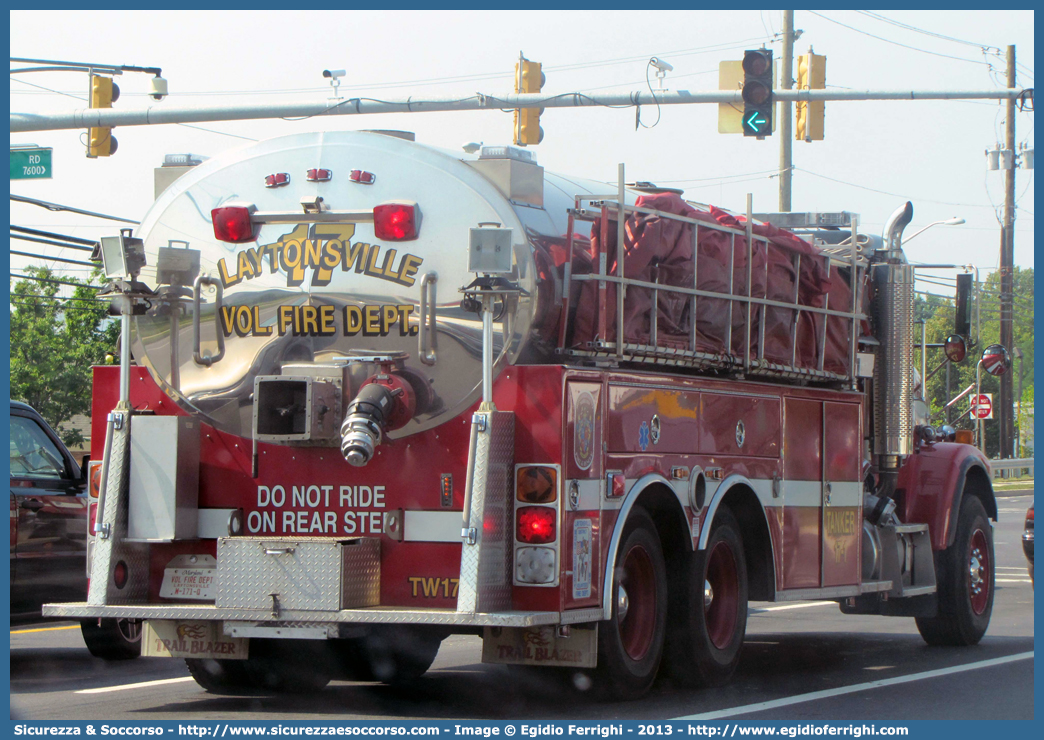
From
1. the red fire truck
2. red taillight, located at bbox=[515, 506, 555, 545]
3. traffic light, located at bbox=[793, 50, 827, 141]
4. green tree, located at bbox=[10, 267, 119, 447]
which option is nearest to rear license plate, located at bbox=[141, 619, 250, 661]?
the red fire truck

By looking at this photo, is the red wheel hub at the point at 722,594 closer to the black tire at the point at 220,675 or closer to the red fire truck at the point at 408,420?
the red fire truck at the point at 408,420

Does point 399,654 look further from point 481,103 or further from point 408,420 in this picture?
point 481,103

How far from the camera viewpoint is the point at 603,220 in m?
8.13

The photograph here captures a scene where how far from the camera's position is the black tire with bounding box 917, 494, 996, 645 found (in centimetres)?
1184

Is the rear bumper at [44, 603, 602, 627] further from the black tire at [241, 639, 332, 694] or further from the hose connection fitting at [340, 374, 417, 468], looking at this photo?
the black tire at [241, 639, 332, 694]

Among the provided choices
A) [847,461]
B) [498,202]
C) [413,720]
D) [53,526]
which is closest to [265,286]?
[498,202]

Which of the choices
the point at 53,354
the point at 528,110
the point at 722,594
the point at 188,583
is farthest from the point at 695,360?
the point at 53,354

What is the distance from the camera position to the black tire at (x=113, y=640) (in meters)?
10.4

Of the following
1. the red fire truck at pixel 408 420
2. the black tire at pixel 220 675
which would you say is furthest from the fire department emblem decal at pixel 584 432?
the black tire at pixel 220 675

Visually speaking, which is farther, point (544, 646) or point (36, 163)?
point (36, 163)

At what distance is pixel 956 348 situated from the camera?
12461 mm

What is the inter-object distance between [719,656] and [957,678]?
1.82m

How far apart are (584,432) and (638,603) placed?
1310 millimetres

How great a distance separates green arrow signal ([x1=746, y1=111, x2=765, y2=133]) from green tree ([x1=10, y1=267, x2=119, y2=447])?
1307 inches
